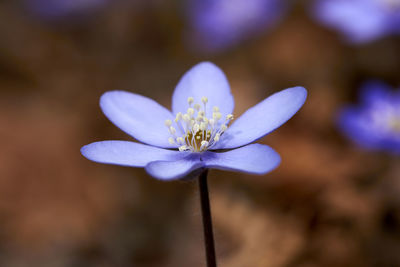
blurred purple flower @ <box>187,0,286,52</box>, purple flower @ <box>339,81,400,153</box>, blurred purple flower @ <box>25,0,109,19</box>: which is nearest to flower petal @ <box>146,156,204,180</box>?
purple flower @ <box>339,81,400,153</box>

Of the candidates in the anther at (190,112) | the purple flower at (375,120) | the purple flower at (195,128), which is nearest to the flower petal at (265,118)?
the purple flower at (195,128)

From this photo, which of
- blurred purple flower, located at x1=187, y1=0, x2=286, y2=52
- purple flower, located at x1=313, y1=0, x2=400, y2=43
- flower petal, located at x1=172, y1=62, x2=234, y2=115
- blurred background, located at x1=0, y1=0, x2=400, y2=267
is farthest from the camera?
blurred purple flower, located at x1=187, y1=0, x2=286, y2=52

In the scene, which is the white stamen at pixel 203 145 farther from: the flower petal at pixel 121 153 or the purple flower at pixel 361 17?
the purple flower at pixel 361 17

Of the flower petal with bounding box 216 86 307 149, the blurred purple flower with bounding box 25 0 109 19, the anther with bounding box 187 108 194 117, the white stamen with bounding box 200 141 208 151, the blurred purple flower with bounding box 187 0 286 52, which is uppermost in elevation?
the blurred purple flower with bounding box 25 0 109 19

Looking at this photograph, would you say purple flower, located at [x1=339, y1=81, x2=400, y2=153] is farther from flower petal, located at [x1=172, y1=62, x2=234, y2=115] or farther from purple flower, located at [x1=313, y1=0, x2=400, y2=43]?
flower petal, located at [x1=172, y1=62, x2=234, y2=115]

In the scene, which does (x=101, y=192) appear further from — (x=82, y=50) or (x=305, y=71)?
(x=82, y=50)

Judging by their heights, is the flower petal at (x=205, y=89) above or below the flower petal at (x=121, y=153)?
above

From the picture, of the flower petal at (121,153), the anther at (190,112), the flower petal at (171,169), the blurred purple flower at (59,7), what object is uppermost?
the blurred purple flower at (59,7)
